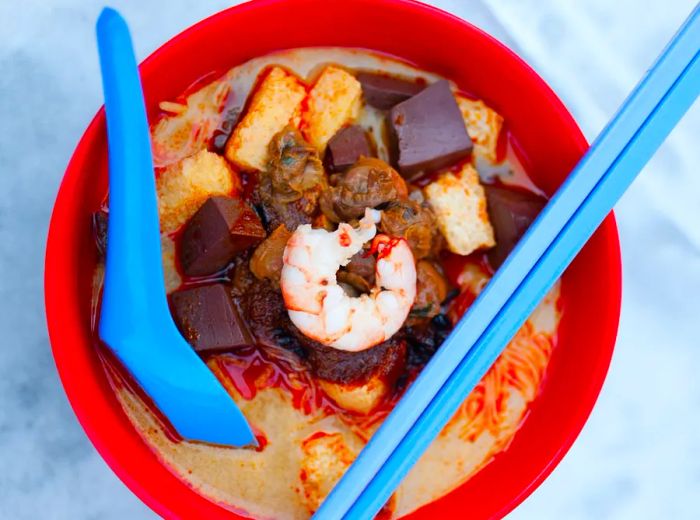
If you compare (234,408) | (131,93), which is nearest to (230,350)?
(234,408)

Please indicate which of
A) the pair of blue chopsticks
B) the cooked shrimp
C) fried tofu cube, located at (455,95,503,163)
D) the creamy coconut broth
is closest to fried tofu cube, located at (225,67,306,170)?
the creamy coconut broth

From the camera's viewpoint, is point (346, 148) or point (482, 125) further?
point (482, 125)

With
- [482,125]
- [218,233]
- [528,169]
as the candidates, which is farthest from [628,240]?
[218,233]

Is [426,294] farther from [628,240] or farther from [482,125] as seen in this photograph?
[628,240]

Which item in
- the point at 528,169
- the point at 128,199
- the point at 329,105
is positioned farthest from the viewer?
the point at 528,169

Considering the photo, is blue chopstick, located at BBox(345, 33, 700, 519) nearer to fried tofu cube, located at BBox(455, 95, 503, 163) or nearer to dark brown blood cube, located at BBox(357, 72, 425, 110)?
fried tofu cube, located at BBox(455, 95, 503, 163)

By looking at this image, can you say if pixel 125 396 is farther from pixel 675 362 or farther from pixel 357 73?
pixel 675 362
